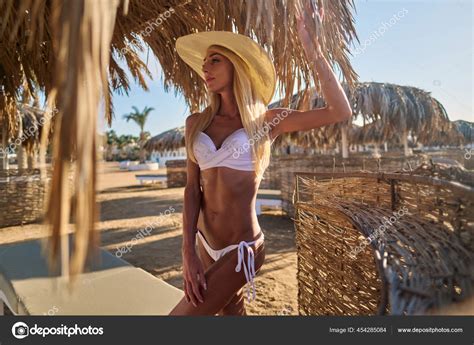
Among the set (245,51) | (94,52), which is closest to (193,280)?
(94,52)

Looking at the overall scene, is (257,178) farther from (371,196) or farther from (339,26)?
(339,26)

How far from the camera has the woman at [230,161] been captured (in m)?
1.13

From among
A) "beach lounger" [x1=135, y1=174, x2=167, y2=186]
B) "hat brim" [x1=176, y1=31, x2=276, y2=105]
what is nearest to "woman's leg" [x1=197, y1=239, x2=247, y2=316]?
"hat brim" [x1=176, y1=31, x2=276, y2=105]

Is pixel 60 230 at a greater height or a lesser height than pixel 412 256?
greater

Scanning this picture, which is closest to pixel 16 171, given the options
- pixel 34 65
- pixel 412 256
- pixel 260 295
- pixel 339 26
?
pixel 34 65

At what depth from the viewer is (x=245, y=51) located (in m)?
1.32

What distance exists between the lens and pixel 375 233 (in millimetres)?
963

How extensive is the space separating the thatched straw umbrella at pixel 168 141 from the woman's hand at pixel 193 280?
17514mm

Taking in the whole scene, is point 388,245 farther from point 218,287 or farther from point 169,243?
point 169,243

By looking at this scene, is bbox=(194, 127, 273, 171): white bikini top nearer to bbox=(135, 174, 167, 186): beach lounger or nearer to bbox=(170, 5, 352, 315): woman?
bbox=(170, 5, 352, 315): woman

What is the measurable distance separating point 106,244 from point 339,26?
14.9 ft

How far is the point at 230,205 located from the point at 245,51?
692 millimetres

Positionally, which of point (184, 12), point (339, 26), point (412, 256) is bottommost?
point (412, 256)

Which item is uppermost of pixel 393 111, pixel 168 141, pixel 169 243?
pixel 168 141
